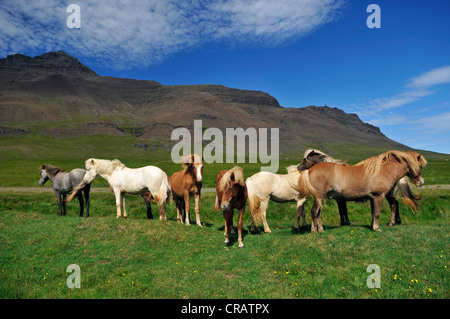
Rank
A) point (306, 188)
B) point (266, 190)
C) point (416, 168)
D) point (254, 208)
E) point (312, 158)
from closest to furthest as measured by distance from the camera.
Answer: point (416, 168)
point (306, 188)
point (254, 208)
point (266, 190)
point (312, 158)

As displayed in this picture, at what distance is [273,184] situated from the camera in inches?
544

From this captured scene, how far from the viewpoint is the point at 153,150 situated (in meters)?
174

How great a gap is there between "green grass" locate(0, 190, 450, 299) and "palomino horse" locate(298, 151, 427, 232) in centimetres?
140

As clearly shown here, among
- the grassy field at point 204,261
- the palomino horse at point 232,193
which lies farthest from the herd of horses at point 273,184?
the grassy field at point 204,261

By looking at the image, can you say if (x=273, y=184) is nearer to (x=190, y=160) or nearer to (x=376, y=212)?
(x=190, y=160)

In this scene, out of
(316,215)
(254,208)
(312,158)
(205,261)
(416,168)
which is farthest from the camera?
(312,158)

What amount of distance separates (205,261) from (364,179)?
7320 mm

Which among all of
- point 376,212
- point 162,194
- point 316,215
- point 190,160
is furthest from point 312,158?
point 162,194

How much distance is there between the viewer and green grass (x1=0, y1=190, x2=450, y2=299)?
7.04m

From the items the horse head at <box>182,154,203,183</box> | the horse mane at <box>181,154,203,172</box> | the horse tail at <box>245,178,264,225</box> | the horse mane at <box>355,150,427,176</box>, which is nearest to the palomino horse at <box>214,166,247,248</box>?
the horse tail at <box>245,178,264,225</box>

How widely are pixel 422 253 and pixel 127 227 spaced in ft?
38.0

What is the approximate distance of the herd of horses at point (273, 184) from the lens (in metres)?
10.5
